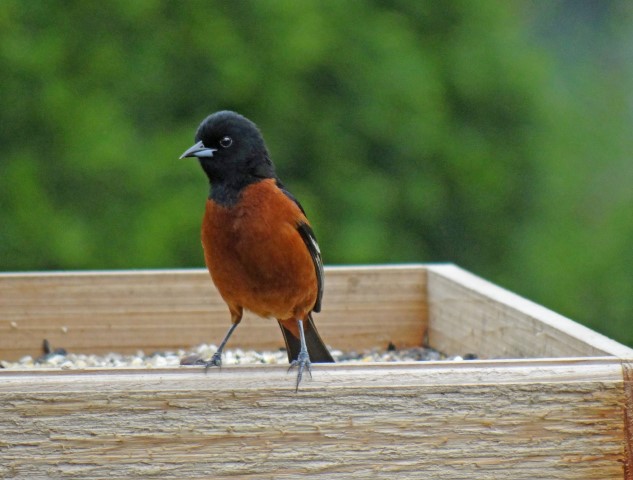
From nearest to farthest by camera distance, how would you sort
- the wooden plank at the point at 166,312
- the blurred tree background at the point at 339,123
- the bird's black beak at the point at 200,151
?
the bird's black beak at the point at 200,151, the wooden plank at the point at 166,312, the blurred tree background at the point at 339,123

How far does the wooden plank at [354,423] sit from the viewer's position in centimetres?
296

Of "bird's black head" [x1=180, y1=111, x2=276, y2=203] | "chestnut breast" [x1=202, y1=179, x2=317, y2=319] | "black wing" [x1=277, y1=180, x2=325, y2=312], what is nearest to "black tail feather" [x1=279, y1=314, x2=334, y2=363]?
"black wing" [x1=277, y1=180, x2=325, y2=312]

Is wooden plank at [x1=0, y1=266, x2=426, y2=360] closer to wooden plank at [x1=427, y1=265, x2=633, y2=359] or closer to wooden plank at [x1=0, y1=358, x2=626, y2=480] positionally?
wooden plank at [x1=427, y1=265, x2=633, y2=359]

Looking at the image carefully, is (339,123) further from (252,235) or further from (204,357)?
(252,235)

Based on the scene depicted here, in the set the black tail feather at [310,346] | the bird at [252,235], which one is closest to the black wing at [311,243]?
the bird at [252,235]

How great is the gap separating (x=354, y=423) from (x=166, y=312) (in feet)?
6.50

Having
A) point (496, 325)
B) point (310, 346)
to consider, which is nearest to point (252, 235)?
point (310, 346)

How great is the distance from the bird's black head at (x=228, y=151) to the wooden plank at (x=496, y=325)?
1.10m

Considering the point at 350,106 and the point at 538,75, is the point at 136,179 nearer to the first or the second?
the point at 350,106

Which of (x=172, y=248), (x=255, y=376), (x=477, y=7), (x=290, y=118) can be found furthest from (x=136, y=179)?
(x=255, y=376)

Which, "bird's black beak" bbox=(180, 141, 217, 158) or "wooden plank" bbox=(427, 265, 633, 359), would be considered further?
"bird's black beak" bbox=(180, 141, 217, 158)

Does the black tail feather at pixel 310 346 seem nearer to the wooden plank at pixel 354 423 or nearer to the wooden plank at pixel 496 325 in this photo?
the wooden plank at pixel 496 325

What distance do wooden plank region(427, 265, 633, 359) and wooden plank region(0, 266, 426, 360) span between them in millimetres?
167

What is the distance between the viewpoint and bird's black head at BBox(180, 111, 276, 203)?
388 cm
